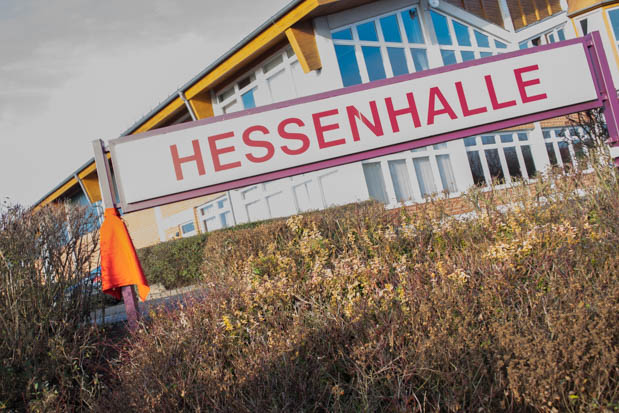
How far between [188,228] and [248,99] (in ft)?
17.9

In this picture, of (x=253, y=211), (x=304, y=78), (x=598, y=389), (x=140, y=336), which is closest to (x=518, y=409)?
(x=598, y=389)

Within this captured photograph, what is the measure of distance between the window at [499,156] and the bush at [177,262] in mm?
7365

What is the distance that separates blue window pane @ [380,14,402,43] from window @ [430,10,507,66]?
1502mm

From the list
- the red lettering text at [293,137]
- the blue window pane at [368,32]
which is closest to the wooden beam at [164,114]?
the blue window pane at [368,32]

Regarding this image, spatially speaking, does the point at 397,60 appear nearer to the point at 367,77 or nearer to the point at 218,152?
the point at 367,77

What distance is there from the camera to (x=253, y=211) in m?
14.9

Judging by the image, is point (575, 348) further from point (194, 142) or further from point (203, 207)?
point (203, 207)

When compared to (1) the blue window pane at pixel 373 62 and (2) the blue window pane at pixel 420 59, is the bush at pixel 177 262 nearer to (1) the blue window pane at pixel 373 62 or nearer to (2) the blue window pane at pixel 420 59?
(1) the blue window pane at pixel 373 62

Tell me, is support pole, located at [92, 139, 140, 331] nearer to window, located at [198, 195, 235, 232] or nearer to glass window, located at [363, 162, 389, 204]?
glass window, located at [363, 162, 389, 204]

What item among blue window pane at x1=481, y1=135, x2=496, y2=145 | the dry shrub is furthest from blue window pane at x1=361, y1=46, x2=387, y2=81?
the dry shrub

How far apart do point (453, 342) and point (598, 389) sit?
85 centimetres

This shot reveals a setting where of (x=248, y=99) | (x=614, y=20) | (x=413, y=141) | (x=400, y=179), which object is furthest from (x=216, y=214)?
(x=614, y=20)

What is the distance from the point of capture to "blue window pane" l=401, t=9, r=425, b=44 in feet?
45.0

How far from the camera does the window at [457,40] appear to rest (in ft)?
48.5
